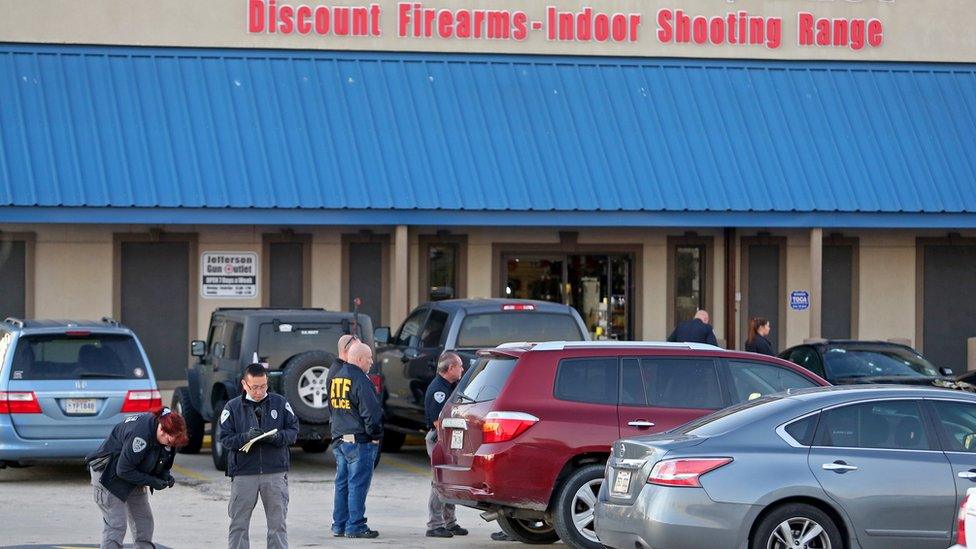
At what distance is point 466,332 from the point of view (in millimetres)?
18078

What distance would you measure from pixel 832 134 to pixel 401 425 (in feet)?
32.6

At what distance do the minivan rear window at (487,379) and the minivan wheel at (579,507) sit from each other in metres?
0.92

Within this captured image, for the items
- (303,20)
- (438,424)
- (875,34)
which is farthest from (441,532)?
(875,34)

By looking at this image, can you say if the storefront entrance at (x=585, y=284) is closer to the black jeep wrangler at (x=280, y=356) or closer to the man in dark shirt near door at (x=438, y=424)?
the black jeep wrangler at (x=280, y=356)

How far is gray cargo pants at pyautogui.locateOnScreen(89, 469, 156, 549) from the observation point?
34.4 feet

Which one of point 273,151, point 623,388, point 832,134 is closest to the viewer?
point 623,388

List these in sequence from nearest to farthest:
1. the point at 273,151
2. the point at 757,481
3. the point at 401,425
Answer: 1. the point at 757,481
2. the point at 401,425
3. the point at 273,151

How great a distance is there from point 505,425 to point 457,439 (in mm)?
599

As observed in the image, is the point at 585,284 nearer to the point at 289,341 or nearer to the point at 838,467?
the point at 289,341

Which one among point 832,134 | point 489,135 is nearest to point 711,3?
point 832,134

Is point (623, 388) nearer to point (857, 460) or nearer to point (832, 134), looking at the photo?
point (857, 460)

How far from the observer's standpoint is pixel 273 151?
2331cm

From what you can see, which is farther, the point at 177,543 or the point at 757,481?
the point at 177,543

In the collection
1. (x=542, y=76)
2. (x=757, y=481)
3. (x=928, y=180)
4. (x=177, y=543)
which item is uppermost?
(x=542, y=76)
